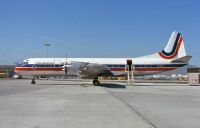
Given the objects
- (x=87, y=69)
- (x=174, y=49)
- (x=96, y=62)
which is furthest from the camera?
(x=174, y=49)

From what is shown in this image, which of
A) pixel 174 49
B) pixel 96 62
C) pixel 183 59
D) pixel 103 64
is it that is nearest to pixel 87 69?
pixel 96 62

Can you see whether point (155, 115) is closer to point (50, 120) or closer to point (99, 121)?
point (99, 121)

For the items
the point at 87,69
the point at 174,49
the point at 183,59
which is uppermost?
the point at 174,49

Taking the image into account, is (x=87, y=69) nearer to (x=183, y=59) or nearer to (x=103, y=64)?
(x=103, y=64)

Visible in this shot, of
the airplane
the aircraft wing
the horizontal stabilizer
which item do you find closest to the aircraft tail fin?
the airplane

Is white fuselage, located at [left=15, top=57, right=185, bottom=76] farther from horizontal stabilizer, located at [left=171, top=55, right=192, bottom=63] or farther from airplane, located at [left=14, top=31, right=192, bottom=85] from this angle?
horizontal stabilizer, located at [left=171, top=55, right=192, bottom=63]

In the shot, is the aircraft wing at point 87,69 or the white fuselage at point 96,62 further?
the white fuselage at point 96,62

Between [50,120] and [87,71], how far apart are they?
2665 centimetres

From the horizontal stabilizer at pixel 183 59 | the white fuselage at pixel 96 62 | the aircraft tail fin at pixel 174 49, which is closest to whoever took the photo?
the horizontal stabilizer at pixel 183 59

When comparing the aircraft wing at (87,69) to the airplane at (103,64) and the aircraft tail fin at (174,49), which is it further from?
the aircraft tail fin at (174,49)

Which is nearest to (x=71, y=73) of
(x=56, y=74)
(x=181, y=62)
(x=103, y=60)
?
(x=56, y=74)

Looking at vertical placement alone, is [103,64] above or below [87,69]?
above

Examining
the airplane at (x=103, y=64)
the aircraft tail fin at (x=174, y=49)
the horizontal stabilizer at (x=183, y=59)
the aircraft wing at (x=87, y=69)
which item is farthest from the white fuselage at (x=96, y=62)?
the aircraft tail fin at (x=174, y=49)

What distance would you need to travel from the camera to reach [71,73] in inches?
1555
